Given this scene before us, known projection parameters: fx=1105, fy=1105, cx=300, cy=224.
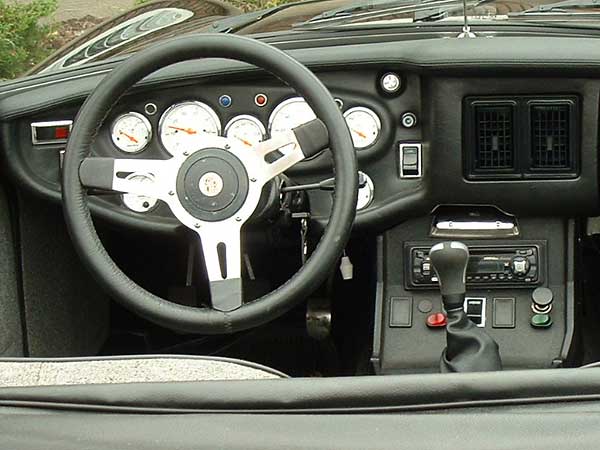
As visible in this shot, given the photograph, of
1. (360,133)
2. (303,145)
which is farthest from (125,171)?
(360,133)

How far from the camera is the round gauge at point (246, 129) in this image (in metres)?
2.91

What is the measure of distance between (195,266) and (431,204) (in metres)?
0.87

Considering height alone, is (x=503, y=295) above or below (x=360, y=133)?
below

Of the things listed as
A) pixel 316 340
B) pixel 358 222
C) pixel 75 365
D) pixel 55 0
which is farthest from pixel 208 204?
pixel 55 0

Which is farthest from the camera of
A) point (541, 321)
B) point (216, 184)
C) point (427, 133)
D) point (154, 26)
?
point (154, 26)

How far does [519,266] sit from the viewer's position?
10.5ft

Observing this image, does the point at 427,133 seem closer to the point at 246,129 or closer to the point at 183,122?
the point at 246,129

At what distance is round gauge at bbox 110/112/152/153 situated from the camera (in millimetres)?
2883

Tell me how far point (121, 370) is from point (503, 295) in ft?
4.56

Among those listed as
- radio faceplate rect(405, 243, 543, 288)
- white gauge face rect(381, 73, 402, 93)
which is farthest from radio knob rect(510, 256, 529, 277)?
white gauge face rect(381, 73, 402, 93)

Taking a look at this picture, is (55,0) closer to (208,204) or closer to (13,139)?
(13,139)

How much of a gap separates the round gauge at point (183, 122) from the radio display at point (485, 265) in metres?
0.86

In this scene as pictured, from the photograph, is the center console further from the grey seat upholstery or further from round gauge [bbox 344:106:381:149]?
the grey seat upholstery

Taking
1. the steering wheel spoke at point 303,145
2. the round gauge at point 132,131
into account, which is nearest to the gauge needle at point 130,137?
the round gauge at point 132,131
